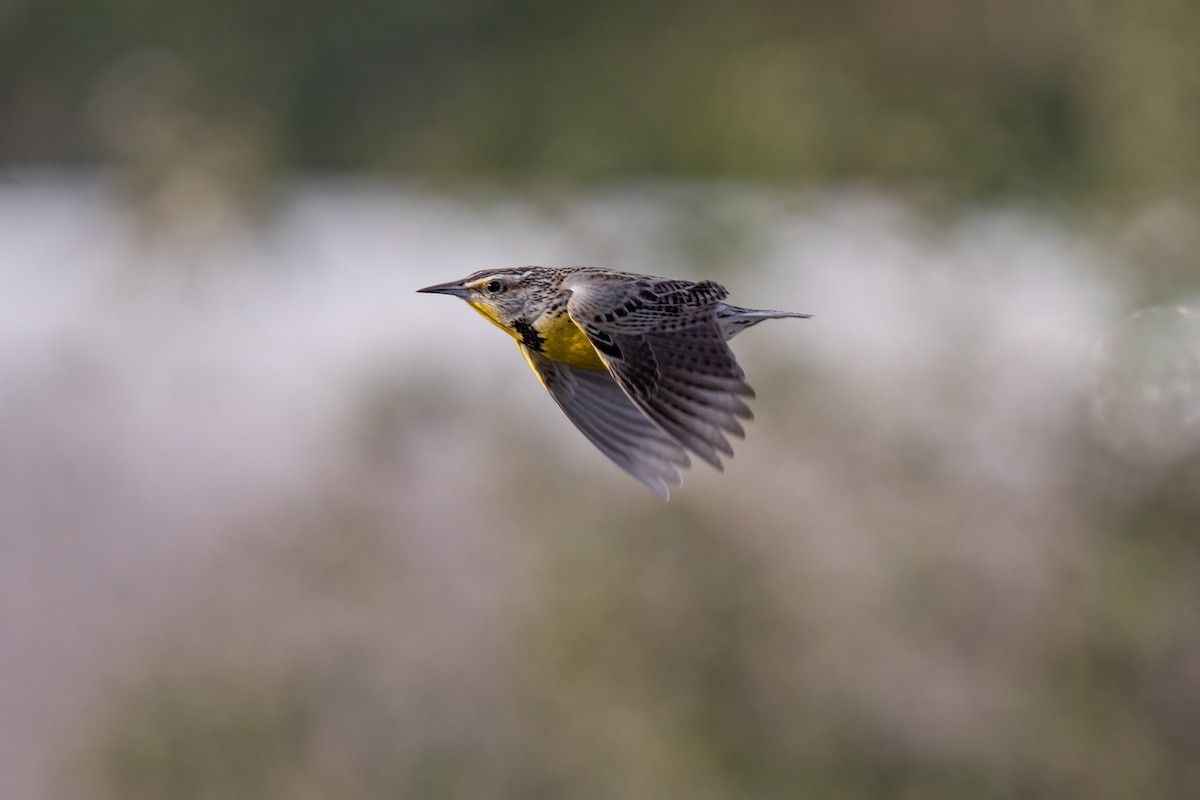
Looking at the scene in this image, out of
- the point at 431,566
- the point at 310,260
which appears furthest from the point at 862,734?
the point at 310,260

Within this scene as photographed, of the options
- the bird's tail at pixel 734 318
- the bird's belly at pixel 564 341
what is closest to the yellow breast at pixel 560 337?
the bird's belly at pixel 564 341

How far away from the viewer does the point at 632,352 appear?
2.48 m

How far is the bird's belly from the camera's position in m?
2.68

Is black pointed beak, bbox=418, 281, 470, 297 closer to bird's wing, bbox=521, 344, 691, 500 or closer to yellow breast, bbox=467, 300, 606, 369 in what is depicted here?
yellow breast, bbox=467, 300, 606, 369

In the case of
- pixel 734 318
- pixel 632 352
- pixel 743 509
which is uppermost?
pixel 743 509

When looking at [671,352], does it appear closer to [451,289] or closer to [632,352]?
[632,352]

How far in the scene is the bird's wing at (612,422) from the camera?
267 cm

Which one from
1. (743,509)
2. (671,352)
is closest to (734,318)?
(671,352)

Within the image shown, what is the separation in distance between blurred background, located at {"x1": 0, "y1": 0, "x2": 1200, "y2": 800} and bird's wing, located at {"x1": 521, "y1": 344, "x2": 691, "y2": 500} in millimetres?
1867

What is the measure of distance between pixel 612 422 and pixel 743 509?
2.07 m

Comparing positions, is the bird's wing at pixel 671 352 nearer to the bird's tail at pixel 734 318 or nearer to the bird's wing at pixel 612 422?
the bird's tail at pixel 734 318

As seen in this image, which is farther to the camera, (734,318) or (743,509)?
(743,509)

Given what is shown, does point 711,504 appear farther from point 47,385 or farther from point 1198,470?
point 47,385

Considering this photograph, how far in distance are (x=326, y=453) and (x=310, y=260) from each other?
180cm
